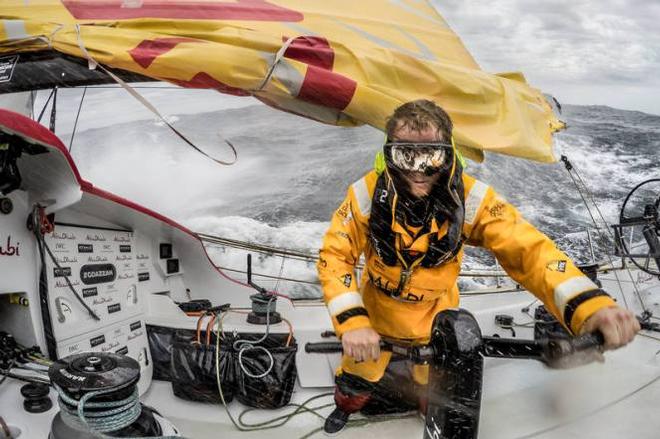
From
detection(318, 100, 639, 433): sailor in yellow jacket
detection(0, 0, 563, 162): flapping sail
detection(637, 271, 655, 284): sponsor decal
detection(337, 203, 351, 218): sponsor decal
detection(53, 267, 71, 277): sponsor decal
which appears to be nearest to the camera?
detection(318, 100, 639, 433): sailor in yellow jacket

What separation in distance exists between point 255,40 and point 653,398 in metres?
2.09

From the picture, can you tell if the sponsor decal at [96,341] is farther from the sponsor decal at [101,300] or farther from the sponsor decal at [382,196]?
the sponsor decal at [382,196]

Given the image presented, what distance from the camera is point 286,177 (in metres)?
8.85

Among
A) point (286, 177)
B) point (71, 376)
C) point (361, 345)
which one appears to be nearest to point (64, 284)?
point (71, 376)

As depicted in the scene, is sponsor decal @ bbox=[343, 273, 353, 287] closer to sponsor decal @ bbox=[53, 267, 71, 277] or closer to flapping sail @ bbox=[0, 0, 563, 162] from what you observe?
flapping sail @ bbox=[0, 0, 563, 162]

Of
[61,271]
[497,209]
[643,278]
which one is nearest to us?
[497,209]

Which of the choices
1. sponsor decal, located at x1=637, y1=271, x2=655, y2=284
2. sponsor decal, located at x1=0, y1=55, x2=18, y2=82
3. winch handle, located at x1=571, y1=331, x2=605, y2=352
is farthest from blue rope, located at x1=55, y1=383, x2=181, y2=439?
sponsor decal, located at x1=637, y1=271, x2=655, y2=284

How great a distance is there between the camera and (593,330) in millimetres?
1213

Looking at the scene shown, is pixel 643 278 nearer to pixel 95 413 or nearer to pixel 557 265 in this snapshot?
pixel 557 265

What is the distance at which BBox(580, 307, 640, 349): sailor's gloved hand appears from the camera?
1.16 m

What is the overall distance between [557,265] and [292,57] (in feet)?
4.24

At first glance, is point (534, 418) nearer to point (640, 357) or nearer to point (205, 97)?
point (640, 357)

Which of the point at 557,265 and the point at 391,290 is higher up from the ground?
the point at 557,265

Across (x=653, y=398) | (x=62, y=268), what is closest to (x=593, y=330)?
(x=653, y=398)
